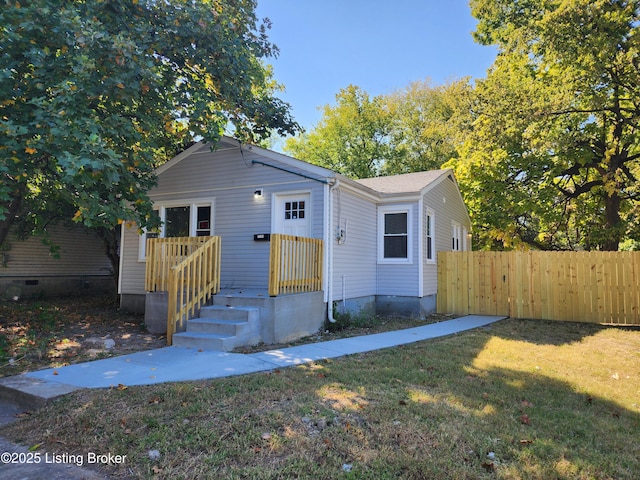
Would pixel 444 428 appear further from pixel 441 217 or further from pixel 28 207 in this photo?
pixel 28 207

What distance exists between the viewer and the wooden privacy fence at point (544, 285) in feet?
Result: 33.2

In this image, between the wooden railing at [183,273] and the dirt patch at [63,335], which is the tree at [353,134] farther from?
the wooden railing at [183,273]

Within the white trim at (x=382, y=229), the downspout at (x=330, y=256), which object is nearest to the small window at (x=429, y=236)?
the white trim at (x=382, y=229)

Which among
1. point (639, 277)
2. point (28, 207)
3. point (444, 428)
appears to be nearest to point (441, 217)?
point (639, 277)

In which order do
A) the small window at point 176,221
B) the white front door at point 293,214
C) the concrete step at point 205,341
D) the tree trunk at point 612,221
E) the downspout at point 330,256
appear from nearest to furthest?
the concrete step at point 205,341
the downspout at point 330,256
the white front door at point 293,214
the small window at point 176,221
the tree trunk at point 612,221

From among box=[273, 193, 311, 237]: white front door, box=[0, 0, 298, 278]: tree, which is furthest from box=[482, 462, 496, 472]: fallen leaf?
box=[273, 193, 311, 237]: white front door

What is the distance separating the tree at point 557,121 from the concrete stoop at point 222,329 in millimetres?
10501

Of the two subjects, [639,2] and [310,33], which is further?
[310,33]

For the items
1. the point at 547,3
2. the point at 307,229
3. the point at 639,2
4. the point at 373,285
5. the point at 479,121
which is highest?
the point at 547,3

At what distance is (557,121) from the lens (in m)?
12.6

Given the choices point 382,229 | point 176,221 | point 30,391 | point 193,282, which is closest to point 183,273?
point 193,282

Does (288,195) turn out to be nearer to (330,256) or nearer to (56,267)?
(330,256)

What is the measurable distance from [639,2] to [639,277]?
283 inches

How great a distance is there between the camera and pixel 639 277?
9.98 metres
